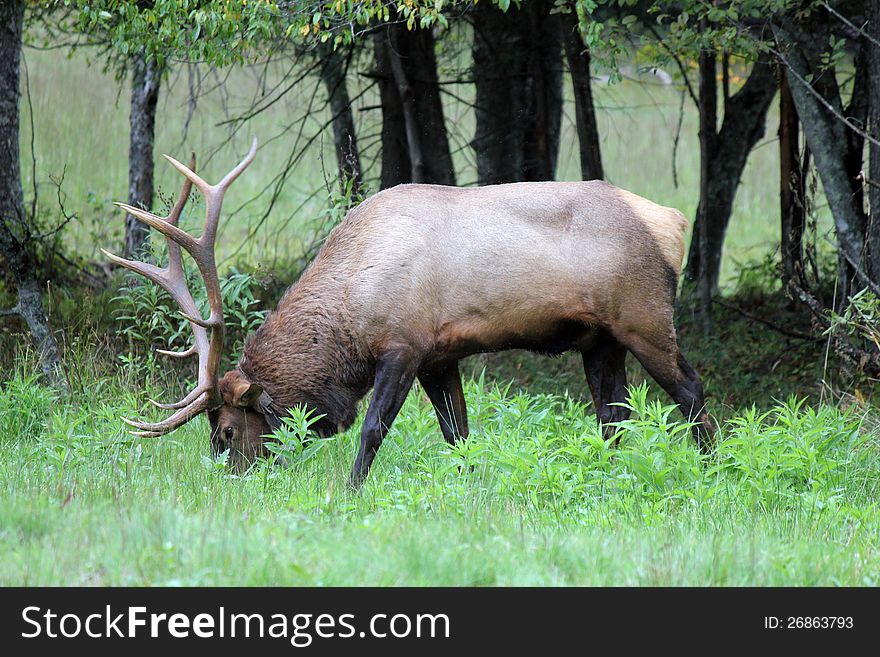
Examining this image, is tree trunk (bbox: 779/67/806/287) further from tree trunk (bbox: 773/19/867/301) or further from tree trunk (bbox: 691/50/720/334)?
tree trunk (bbox: 691/50/720/334)

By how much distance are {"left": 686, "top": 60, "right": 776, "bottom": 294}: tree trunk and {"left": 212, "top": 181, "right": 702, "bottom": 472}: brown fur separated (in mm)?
4240

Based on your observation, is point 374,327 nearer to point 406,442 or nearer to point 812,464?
point 406,442

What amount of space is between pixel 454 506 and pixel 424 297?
1587 mm

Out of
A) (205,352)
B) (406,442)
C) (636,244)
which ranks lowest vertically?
(406,442)

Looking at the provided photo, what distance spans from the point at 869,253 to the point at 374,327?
350 centimetres

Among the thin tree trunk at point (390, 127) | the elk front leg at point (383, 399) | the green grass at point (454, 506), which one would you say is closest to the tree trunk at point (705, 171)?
Result: the thin tree trunk at point (390, 127)

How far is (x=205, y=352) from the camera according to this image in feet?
20.7

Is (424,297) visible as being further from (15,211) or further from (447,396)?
(15,211)

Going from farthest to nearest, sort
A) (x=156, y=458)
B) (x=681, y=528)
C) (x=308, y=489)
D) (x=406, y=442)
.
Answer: (x=406, y=442)
(x=156, y=458)
(x=308, y=489)
(x=681, y=528)

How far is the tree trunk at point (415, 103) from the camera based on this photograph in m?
10.0

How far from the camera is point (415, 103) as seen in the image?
10.2 m

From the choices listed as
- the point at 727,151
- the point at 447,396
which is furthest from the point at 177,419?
the point at 727,151

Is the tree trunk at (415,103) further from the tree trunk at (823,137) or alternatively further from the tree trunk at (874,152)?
the tree trunk at (874,152)
